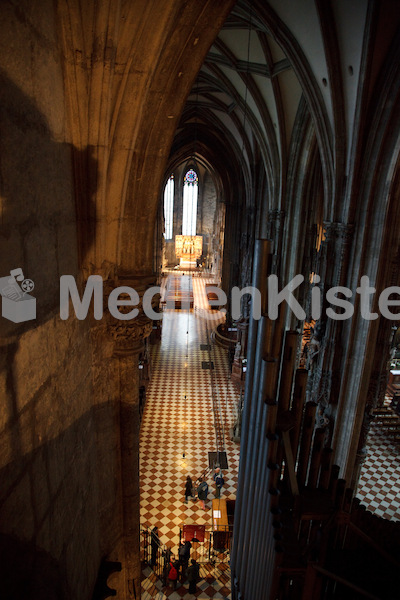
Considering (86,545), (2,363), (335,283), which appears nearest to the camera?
(2,363)

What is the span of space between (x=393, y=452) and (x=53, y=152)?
13.8 meters

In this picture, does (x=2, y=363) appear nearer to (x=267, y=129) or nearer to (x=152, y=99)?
(x=152, y=99)

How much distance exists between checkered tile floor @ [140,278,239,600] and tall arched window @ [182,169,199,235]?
2155cm

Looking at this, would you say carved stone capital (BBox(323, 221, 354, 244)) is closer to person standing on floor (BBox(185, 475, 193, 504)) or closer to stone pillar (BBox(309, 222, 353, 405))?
stone pillar (BBox(309, 222, 353, 405))

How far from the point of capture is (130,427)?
3586 millimetres

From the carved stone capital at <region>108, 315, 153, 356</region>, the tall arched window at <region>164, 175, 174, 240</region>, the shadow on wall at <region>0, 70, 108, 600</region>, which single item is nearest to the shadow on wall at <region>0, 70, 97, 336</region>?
the shadow on wall at <region>0, 70, 108, 600</region>

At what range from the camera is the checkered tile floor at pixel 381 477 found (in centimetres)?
1026

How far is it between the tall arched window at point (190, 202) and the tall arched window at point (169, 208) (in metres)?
1.22

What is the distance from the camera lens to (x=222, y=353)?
1903 centimetres

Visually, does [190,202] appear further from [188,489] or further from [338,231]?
[188,489]

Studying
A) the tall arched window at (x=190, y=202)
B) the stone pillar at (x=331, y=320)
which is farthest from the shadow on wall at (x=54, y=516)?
the tall arched window at (x=190, y=202)

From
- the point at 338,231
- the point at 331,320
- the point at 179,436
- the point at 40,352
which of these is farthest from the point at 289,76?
the point at 40,352

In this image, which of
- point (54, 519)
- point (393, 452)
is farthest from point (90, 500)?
point (393, 452)

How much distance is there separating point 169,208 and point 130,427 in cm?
3732
